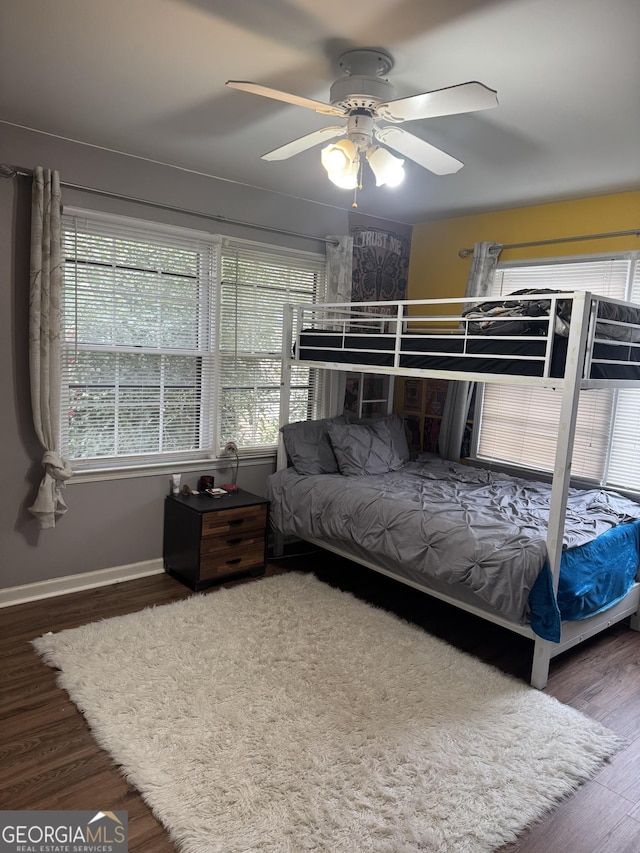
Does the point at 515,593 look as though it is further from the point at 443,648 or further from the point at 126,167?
the point at 126,167

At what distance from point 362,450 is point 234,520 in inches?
38.3

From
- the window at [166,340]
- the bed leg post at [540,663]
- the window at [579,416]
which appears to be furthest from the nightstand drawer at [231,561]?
the window at [579,416]

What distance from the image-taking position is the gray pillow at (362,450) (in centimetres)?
385

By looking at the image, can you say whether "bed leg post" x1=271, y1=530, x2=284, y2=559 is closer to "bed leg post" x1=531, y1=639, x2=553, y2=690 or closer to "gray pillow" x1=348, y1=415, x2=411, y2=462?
"gray pillow" x1=348, y1=415, x2=411, y2=462

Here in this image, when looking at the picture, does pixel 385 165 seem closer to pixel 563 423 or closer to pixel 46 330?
pixel 563 423

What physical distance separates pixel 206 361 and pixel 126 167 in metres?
1.22

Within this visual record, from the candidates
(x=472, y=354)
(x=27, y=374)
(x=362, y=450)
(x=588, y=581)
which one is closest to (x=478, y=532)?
(x=588, y=581)

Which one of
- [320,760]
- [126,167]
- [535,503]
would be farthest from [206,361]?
[320,760]

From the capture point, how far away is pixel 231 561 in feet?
11.8

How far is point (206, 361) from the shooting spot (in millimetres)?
3826

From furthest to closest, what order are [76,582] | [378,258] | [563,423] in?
[378,258], [76,582], [563,423]

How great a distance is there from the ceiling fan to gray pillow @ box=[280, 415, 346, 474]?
196 centimetres

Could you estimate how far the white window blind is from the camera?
3902 millimetres

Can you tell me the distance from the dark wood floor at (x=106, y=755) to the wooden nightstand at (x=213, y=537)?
0.12 m
